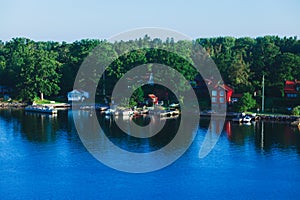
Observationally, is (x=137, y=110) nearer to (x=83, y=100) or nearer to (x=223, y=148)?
(x=83, y=100)

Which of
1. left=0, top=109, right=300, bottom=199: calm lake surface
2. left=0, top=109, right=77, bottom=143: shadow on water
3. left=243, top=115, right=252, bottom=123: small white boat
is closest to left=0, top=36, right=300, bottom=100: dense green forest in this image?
left=0, top=109, right=77, bottom=143: shadow on water

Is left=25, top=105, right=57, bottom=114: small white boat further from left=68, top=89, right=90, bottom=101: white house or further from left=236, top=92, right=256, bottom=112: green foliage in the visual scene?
left=236, top=92, right=256, bottom=112: green foliage

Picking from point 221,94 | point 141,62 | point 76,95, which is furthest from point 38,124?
point 221,94

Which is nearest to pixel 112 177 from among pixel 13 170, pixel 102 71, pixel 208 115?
pixel 13 170

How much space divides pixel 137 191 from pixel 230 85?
27.3 m

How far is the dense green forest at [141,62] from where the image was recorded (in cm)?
4409

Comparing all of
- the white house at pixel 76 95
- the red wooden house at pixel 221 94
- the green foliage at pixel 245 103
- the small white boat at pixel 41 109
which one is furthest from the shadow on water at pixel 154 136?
the white house at pixel 76 95

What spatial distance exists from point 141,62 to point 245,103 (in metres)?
13.6

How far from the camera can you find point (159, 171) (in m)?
23.1

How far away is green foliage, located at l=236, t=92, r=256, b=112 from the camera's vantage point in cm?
3988

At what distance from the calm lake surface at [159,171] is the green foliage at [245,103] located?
279 inches

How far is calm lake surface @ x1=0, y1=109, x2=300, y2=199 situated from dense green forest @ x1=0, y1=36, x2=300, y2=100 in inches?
492

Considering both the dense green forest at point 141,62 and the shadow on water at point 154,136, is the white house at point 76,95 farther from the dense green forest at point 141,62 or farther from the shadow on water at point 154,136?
the shadow on water at point 154,136

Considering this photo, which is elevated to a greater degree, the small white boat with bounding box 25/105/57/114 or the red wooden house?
the red wooden house
